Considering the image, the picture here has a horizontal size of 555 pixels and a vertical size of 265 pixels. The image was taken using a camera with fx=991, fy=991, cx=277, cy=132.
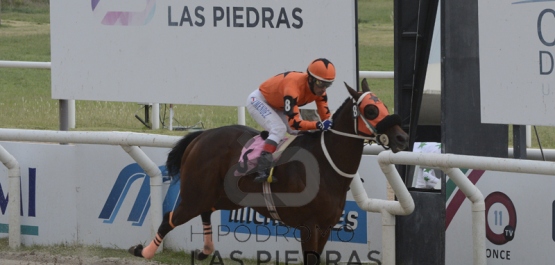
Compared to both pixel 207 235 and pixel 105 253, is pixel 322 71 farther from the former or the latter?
pixel 105 253

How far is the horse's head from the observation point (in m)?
6.17

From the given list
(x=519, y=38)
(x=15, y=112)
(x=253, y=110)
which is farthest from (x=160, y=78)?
(x=15, y=112)

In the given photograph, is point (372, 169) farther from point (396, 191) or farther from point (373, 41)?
point (373, 41)

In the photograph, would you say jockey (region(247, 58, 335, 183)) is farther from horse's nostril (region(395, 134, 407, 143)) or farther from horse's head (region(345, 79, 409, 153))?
horse's nostril (region(395, 134, 407, 143))

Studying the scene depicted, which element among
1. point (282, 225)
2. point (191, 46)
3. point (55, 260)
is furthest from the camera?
point (191, 46)

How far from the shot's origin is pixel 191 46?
880 centimetres

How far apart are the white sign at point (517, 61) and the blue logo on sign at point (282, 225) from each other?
1254 millimetres

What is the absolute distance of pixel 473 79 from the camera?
7152 millimetres

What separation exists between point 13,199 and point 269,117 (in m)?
2.67

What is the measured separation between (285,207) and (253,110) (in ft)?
2.46

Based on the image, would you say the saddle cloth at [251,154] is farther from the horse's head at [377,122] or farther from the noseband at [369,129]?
the horse's head at [377,122]

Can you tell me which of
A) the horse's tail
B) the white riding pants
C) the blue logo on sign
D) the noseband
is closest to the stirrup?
the white riding pants

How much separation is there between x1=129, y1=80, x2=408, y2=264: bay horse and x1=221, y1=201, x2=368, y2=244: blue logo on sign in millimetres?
605

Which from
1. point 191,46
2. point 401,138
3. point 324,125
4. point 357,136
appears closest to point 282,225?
point 324,125
